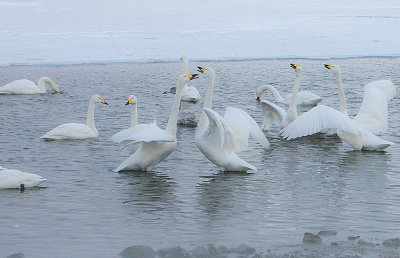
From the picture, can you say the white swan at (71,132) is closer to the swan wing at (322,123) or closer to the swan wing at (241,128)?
the swan wing at (241,128)

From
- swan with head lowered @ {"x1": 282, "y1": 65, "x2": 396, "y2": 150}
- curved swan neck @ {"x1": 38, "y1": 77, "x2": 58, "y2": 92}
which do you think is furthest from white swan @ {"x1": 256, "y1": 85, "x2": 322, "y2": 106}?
curved swan neck @ {"x1": 38, "y1": 77, "x2": 58, "y2": 92}

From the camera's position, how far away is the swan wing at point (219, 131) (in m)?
7.39

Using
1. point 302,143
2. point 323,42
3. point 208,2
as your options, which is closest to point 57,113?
point 302,143

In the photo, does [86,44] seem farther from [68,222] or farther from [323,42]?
[68,222]

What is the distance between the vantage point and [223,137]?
7.37 meters

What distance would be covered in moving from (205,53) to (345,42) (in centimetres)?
540

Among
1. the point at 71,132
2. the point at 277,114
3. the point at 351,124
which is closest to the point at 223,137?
the point at 351,124

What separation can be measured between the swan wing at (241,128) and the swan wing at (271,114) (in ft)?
6.06

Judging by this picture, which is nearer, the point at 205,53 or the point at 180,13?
the point at 205,53

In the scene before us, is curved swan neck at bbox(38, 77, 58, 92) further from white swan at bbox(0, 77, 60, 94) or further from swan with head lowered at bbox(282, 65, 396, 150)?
swan with head lowered at bbox(282, 65, 396, 150)

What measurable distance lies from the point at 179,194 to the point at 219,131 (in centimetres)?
82

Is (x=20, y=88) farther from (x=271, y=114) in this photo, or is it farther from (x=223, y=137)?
(x=223, y=137)

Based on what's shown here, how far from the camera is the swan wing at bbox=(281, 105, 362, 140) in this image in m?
8.92

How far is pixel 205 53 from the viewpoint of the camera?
20422 millimetres
